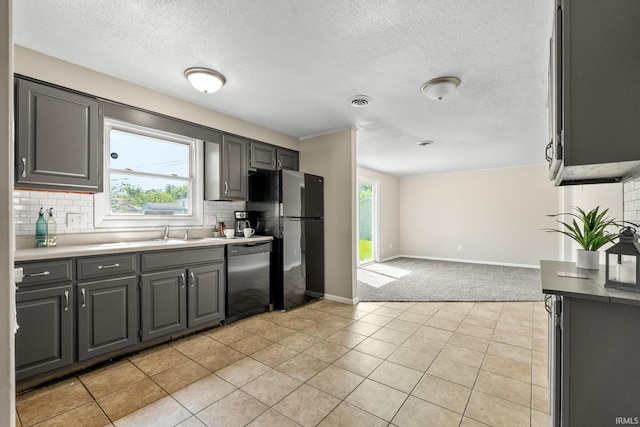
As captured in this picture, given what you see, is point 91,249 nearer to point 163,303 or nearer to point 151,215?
point 163,303

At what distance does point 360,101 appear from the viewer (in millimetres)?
A: 3107

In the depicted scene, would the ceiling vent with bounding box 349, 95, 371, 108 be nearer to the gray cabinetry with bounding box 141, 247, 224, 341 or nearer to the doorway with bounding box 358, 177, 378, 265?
the gray cabinetry with bounding box 141, 247, 224, 341

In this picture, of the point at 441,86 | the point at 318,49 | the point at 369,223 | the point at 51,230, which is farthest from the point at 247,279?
the point at 369,223

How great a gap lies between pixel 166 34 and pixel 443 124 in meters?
3.35

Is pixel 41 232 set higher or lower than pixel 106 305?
higher

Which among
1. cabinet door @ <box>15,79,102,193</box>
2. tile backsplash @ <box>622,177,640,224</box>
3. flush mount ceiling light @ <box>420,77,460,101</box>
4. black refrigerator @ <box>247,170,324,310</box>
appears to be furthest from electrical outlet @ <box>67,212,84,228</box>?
tile backsplash @ <box>622,177,640,224</box>

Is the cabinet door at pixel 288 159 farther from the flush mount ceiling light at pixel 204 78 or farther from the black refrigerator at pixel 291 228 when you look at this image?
the flush mount ceiling light at pixel 204 78

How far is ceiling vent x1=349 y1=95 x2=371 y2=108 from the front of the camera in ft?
9.92

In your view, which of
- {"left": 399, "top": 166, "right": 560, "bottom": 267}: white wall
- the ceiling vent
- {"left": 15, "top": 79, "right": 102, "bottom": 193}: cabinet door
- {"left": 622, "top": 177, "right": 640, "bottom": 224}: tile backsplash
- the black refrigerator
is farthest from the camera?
{"left": 399, "top": 166, "right": 560, "bottom": 267}: white wall

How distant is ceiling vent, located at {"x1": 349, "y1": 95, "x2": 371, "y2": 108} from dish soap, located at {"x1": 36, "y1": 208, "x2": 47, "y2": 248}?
9.81 feet

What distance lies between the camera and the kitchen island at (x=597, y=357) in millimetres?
1146

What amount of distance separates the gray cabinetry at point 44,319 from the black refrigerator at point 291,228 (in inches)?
82.1

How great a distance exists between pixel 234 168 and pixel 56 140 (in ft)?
5.55

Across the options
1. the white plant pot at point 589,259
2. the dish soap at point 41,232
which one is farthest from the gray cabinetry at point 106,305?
the white plant pot at point 589,259
